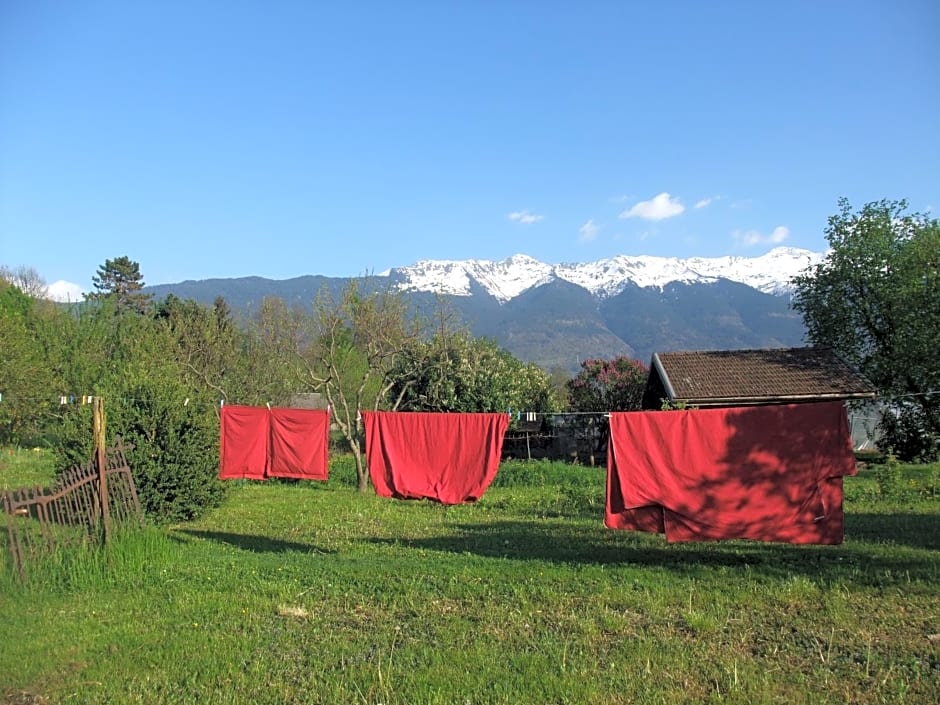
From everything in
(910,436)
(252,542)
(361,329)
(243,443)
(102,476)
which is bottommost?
(910,436)

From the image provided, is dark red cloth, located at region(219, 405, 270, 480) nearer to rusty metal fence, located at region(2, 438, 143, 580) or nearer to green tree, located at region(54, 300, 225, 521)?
green tree, located at region(54, 300, 225, 521)

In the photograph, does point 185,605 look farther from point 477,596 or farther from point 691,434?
point 691,434

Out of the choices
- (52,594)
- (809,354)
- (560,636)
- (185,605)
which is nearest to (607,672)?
(560,636)

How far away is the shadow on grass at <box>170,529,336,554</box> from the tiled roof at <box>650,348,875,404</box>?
18.6m

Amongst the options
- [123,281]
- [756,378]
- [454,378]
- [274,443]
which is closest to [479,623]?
[274,443]

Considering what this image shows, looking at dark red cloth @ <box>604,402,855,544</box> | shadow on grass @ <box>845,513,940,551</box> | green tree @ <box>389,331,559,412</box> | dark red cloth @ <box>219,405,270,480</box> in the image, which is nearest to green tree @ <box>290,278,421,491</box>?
green tree @ <box>389,331,559,412</box>

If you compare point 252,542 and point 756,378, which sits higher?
point 756,378

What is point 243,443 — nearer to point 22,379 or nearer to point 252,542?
point 252,542

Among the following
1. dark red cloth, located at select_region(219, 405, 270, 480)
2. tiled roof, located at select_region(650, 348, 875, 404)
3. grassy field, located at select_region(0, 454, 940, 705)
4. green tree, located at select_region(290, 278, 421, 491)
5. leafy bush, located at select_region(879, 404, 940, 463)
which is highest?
green tree, located at select_region(290, 278, 421, 491)

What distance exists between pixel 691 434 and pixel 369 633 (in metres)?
4.69

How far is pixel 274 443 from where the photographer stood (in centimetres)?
1673

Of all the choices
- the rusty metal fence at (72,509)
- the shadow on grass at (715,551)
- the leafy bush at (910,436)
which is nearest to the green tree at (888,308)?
the leafy bush at (910,436)

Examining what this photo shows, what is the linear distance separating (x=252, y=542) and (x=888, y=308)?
28501 mm

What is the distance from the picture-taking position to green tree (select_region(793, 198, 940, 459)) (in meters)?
29.5
